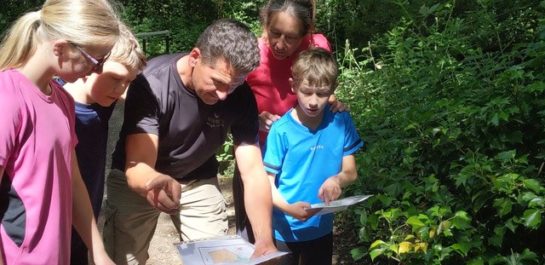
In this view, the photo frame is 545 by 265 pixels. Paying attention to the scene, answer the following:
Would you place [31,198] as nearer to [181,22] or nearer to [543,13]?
[543,13]

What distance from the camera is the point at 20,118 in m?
1.89

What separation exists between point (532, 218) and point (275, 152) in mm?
1118

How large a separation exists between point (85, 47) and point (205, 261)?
84 centimetres

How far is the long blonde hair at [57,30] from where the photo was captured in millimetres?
2014

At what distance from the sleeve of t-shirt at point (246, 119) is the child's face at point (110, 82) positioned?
569 mm

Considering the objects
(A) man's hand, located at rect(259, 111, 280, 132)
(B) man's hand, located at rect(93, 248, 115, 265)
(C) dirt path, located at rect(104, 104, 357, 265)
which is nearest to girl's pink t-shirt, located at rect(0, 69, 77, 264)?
(B) man's hand, located at rect(93, 248, 115, 265)

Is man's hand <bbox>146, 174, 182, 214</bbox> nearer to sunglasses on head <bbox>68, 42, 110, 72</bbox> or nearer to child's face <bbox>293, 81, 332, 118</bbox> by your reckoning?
A: sunglasses on head <bbox>68, 42, 110, 72</bbox>

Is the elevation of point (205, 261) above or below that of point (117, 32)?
below

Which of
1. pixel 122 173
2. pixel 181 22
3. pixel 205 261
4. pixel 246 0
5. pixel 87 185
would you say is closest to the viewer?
pixel 205 261

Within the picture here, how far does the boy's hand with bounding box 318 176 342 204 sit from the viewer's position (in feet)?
9.87

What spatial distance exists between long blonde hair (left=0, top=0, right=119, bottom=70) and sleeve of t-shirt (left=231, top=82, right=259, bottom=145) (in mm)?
910

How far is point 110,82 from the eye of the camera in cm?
243

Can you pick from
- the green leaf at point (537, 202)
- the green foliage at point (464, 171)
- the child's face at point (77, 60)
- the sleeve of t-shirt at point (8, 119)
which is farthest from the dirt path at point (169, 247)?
the sleeve of t-shirt at point (8, 119)

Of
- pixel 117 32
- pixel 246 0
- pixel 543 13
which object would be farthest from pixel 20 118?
pixel 246 0
